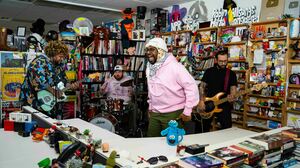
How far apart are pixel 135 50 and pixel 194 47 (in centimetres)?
152

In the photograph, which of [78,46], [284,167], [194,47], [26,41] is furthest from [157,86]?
[26,41]

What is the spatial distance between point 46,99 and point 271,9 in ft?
12.2

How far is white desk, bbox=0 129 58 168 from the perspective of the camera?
5.16 ft

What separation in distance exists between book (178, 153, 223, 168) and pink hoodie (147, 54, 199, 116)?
3.64 feet

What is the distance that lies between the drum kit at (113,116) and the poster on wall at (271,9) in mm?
2829

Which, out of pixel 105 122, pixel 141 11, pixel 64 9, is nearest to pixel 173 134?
pixel 105 122

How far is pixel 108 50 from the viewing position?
226 inches

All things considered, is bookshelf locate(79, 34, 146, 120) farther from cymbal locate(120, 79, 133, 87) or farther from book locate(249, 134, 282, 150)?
book locate(249, 134, 282, 150)

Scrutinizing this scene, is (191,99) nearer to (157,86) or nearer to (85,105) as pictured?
(157,86)

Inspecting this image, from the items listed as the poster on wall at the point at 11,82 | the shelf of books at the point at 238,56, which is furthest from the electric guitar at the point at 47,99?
the shelf of books at the point at 238,56

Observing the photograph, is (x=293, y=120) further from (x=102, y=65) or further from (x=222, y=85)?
(x=102, y=65)

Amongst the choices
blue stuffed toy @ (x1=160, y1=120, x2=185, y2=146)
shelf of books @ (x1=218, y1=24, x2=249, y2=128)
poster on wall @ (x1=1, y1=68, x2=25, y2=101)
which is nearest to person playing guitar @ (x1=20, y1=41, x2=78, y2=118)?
poster on wall @ (x1=1, y1=68, x2=25, y2=101)

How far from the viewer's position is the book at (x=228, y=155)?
4.12ft

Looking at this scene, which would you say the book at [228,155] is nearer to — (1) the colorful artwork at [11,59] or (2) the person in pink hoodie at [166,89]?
(2) the person in pink hoodie at [166,89]
